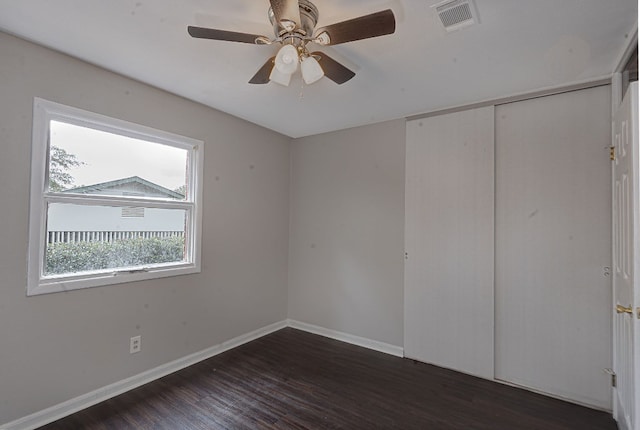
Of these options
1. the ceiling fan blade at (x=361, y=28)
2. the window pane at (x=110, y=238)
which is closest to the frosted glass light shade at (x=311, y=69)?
the ceiling fan blade at (x=361, y=28)

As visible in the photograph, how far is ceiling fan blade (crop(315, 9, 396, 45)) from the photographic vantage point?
56.3 inches

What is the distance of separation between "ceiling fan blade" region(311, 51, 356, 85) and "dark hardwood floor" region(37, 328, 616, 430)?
232 cm

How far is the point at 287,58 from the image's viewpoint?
5.53 feet

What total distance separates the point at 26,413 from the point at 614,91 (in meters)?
4.60

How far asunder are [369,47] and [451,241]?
74.9 inches

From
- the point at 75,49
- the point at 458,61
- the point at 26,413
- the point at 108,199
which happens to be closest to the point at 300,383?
the point at 26,413

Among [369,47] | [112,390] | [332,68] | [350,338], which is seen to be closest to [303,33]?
[332,68]

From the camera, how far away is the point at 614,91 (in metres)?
2.30

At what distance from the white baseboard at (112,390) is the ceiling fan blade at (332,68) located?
276cm

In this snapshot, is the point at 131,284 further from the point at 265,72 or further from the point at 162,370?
the point at 265,72

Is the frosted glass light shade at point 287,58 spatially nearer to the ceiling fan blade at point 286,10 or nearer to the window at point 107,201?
the ceiling fan blade at point 286,10

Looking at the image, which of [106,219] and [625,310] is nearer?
[625,310]

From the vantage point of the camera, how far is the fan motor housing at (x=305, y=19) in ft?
5.22

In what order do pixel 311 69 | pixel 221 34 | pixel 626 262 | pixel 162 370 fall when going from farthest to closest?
pixel 162 370, pixel 626 262, pixel 311 69, pixel 221 34
